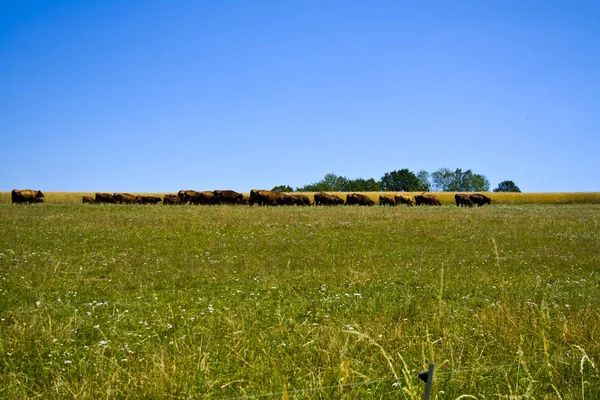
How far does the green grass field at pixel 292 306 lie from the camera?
5980mm

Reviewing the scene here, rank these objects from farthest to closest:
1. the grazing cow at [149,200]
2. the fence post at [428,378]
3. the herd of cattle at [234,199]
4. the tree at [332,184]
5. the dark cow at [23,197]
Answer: the tree at [332,184], the grazing cow at [149,200], the herd of cattle at [234,199], the dark cow at [23,197], the fence post at [428,378]

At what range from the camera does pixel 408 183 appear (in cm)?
16688

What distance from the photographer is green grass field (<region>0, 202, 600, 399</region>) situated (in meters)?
5.98

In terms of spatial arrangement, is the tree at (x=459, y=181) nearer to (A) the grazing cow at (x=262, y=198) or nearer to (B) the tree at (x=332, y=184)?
(B) the tree at (x=332, y=184)

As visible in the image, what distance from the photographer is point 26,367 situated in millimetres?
7219

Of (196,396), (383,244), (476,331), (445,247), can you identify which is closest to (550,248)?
(445,247)

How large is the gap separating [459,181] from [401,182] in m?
25.2

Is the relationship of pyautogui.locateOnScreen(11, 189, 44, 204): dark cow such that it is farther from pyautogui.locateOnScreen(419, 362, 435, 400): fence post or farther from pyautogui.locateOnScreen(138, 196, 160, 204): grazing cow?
pyautogui.locateOnScreen(419, 362, 435, 400): fence post

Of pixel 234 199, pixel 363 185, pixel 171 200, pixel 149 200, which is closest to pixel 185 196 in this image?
pixel 171 200

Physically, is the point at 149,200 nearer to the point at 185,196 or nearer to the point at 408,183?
the point at 185,196

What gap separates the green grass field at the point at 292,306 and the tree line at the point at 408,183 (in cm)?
12613

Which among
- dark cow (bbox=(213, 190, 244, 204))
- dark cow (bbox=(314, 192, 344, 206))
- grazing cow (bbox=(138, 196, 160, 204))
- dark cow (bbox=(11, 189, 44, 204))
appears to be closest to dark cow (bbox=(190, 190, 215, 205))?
dark cow (bbox=(213, 190, 244, 204))

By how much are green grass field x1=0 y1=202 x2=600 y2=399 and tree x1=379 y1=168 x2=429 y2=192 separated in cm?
13222

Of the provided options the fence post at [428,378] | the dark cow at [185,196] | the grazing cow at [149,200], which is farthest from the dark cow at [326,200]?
the fence post at [428,378]
